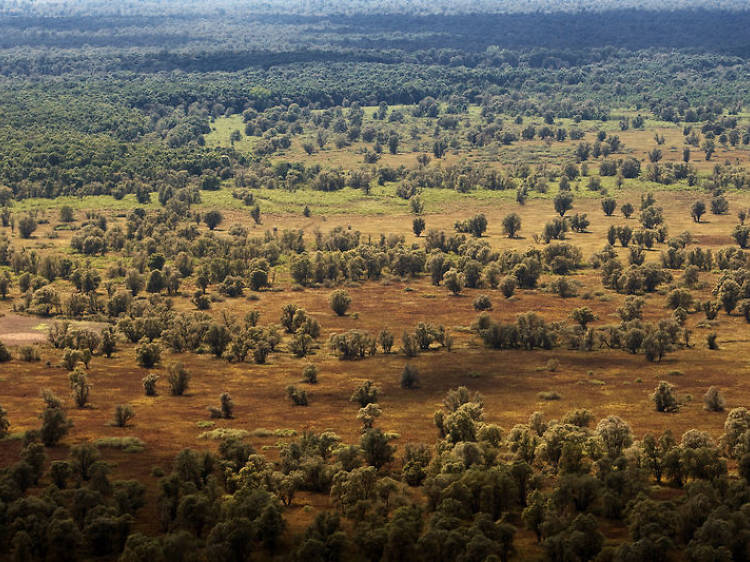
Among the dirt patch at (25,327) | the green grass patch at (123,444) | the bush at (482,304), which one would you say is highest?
the green grass patch at (123,444)

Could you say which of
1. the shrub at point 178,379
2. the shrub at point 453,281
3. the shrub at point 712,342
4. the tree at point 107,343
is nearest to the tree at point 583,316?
the shrub at point 712,342

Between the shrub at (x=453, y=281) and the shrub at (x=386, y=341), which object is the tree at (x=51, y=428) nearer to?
the shrub at (x=386, y=341)

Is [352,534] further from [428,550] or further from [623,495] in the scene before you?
[623,495]

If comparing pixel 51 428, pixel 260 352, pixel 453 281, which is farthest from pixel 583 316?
pixel 51 428

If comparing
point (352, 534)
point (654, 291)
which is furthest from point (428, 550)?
point (654, 291)

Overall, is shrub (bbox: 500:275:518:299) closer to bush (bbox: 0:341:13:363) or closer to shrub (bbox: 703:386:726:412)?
shrub (bbox: 703:386:726:412)

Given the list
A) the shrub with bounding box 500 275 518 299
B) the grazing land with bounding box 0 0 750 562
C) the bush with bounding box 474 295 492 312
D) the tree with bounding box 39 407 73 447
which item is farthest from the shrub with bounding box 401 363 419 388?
the shrub with bounding box 500 275 518 299
